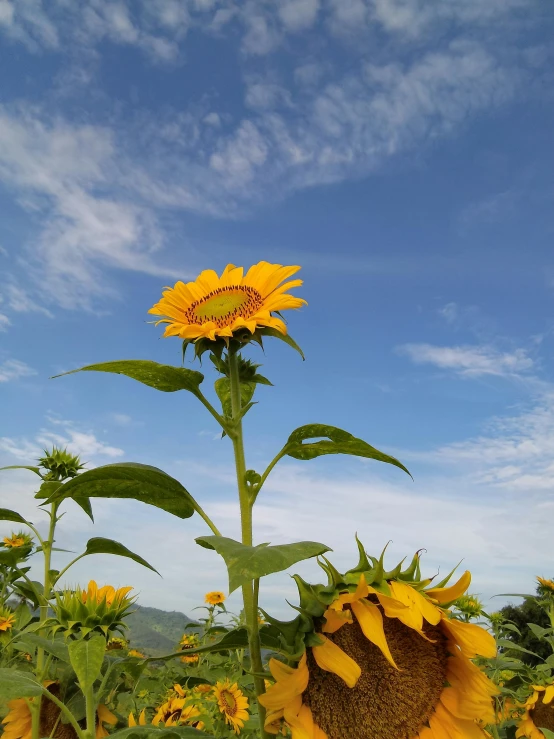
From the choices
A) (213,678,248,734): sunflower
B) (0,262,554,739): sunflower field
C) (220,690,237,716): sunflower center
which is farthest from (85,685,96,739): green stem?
(220,690,237,716): sunflower center

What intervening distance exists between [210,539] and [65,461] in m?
2.85

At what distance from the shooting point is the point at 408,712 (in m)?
1.90

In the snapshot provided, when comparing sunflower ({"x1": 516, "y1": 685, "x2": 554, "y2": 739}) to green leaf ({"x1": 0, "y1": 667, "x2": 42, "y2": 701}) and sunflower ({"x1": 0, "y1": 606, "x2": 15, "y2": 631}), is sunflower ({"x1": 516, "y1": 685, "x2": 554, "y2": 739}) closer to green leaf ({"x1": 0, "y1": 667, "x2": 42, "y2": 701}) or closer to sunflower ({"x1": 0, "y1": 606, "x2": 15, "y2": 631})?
green leaf ({"x1": 0, "y1": 667, "x2": 42, "y2": 701})

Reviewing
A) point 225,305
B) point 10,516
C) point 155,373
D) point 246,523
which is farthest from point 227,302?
point 10,516

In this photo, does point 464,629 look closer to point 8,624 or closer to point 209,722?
point 209,722

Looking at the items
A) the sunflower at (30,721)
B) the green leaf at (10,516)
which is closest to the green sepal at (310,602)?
the sunflower at (30,721)

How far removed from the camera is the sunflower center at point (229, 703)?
15.0 ft

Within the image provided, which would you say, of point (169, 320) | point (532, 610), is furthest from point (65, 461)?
point (532, 610)

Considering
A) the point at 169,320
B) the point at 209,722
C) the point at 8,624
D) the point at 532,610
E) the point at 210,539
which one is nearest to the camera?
the point at 210,539

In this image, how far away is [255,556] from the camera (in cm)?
148

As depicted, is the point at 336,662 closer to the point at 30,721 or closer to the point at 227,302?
the point at 227,302

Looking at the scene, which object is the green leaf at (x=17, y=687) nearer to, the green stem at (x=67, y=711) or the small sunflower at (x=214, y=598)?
the green stem at (x=67, y=711)

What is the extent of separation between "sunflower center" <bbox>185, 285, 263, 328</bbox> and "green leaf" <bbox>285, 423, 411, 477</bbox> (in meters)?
0.48

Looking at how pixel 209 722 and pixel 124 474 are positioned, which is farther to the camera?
pixel 209 722
